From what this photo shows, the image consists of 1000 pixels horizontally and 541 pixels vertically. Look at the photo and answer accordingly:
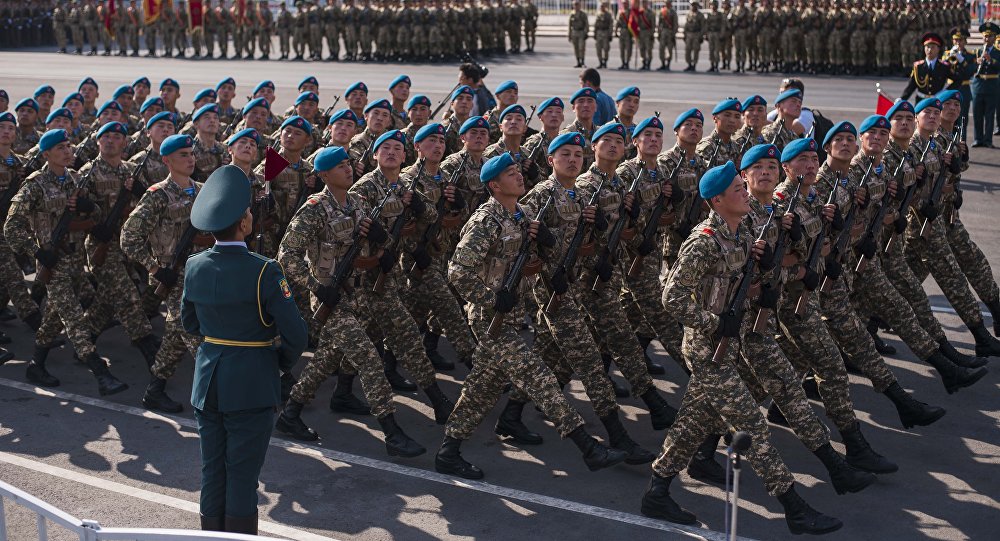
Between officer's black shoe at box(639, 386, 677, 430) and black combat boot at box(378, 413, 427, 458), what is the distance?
1.60m

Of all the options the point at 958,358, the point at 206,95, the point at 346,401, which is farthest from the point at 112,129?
the point at 958,358

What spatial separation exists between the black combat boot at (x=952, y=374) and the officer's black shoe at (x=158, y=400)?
17.8 feet

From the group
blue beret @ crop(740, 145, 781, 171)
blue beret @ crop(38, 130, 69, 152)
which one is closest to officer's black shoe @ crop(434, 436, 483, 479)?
blue beret @ crop(740, 145, 781, 171)

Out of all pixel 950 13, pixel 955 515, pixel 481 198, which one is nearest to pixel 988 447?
pixel 955 515

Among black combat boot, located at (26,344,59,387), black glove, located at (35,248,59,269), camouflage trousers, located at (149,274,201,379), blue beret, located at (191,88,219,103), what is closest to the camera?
camouflage trousers, located at (149,274,201,379)

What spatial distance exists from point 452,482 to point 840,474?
7.59 feet

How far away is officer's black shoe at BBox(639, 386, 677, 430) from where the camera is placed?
8.62 m

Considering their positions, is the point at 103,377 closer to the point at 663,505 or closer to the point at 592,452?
the point at 592,452

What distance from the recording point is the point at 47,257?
31.4 feet

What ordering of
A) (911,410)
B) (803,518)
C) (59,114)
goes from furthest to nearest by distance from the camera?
(59,114)
(911,410)
(803,518)

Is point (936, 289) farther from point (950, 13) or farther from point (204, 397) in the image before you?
point (950, 13)

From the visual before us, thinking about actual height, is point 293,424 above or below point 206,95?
below

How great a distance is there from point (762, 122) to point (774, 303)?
13.5 feet

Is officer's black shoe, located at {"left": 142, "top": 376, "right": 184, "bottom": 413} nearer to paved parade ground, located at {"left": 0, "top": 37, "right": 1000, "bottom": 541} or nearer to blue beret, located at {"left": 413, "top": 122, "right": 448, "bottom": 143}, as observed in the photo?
paved parade ground, located at {"left": 0, "top": 37, "right": 1000, "bottom": 541}
